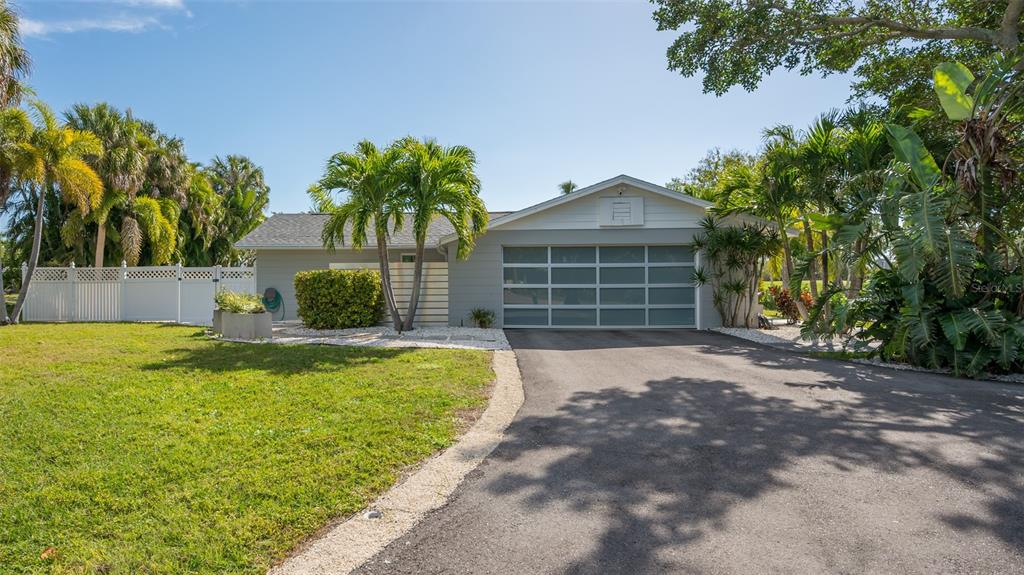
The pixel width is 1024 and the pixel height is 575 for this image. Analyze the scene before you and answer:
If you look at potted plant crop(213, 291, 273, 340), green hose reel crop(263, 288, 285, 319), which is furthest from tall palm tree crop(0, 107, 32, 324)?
potted plant crop(213, 291, 273, 340)

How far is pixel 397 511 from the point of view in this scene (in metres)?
3.08

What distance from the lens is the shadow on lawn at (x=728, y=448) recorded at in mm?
2949

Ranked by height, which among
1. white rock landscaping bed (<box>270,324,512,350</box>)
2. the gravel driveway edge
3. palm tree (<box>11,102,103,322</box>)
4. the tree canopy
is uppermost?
the tree canopy

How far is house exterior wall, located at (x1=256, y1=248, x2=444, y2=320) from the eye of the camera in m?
16.3

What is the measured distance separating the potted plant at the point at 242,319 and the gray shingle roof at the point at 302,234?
4.60 metres

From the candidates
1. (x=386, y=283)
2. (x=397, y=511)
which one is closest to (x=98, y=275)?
(x=386, y=283)

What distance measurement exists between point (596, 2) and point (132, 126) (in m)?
21.5

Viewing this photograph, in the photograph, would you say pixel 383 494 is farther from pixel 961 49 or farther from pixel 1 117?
pixel 1 117

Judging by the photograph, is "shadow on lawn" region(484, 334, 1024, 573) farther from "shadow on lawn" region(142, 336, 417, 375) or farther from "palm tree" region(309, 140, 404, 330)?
"palm tree" region(309, 140, 404, 330)

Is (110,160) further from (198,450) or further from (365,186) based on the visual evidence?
(198,450)

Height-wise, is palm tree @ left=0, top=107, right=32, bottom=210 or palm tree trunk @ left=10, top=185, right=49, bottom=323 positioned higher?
palm tree @ left=0, top=107, right=32, bottom=210

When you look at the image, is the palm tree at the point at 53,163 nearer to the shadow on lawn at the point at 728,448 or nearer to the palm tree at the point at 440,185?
the palm tree at the point at 440,185

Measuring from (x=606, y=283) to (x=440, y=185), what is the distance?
5.45 metres

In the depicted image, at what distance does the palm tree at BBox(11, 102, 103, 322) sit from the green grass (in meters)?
9.69
